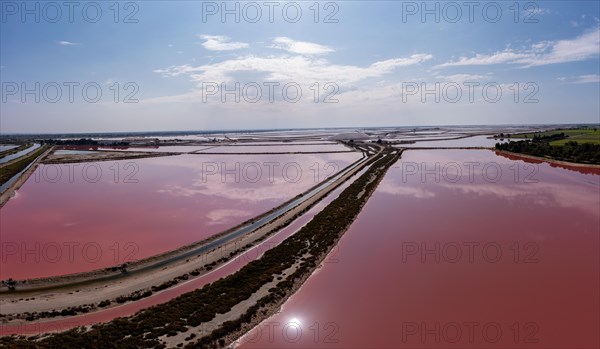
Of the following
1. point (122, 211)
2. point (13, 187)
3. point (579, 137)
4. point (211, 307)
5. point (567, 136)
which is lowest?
point (211, 307)

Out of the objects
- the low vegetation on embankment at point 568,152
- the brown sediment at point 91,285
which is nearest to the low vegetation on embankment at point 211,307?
the brown sediment at point 91,285

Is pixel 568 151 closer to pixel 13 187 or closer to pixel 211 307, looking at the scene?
pixel 211 307

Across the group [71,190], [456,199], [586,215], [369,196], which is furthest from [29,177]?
[586,215]

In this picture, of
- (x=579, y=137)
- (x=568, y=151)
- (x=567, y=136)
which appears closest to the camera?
(x=568, y=151)

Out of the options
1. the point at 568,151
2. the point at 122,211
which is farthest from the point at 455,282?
the point at 568,151

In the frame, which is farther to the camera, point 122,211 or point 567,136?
point 567,136

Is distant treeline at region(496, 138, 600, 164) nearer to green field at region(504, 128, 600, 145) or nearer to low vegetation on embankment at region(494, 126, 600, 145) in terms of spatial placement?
low vegetation on embankment at region(494, 126, 600, 145)

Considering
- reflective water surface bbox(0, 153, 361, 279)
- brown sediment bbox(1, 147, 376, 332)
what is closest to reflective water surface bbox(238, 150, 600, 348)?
brown sediment bbox(1, 147, 376, 332)

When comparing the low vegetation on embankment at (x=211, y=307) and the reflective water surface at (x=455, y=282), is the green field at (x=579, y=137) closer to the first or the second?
the reflective water surface at (x=455, y=282)

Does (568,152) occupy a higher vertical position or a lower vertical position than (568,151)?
lower
